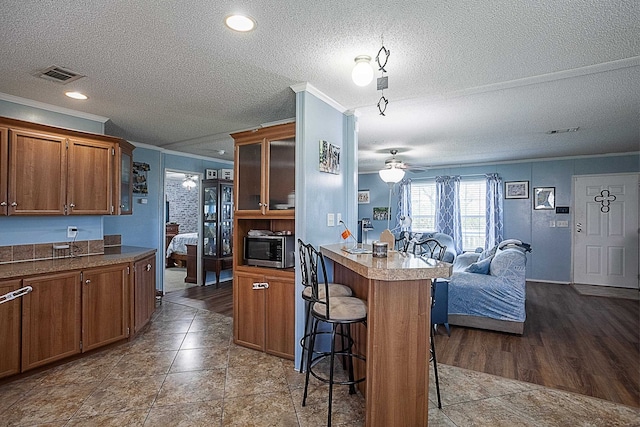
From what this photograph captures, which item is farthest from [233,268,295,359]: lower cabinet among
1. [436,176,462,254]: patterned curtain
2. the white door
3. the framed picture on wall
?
the white door

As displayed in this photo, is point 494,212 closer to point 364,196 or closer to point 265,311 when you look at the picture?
point 364,196

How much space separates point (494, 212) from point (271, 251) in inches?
216

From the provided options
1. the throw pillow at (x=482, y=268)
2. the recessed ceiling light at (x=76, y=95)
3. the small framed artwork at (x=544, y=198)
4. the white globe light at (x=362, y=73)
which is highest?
the recessed ceiling light at (x=76, y=95)

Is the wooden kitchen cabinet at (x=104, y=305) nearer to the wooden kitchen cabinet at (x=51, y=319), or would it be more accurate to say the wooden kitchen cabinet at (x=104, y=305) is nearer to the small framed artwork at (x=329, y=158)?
the wooden kitchen cabinet at (x=51, y=319)

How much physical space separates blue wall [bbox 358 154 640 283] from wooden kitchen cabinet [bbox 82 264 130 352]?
673 cm

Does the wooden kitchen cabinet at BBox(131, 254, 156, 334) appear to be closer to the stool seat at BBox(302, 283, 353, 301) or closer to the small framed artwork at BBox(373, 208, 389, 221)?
the stool seat at BBox(302, 283, 353, 301)

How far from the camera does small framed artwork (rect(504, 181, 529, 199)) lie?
264 inches

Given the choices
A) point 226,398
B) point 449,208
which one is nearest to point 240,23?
point 226,398

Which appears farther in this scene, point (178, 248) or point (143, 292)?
point (178, 248)

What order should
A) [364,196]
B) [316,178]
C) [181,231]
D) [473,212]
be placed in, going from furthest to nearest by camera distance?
[181,231] → [364,196] → [473,212] → [316,178]

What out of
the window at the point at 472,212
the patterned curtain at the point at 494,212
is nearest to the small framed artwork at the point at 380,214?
the window at the point at 472,212

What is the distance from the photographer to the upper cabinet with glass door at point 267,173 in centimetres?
304

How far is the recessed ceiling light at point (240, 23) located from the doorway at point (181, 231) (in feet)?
13.9

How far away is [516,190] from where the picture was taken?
22.2 feet
